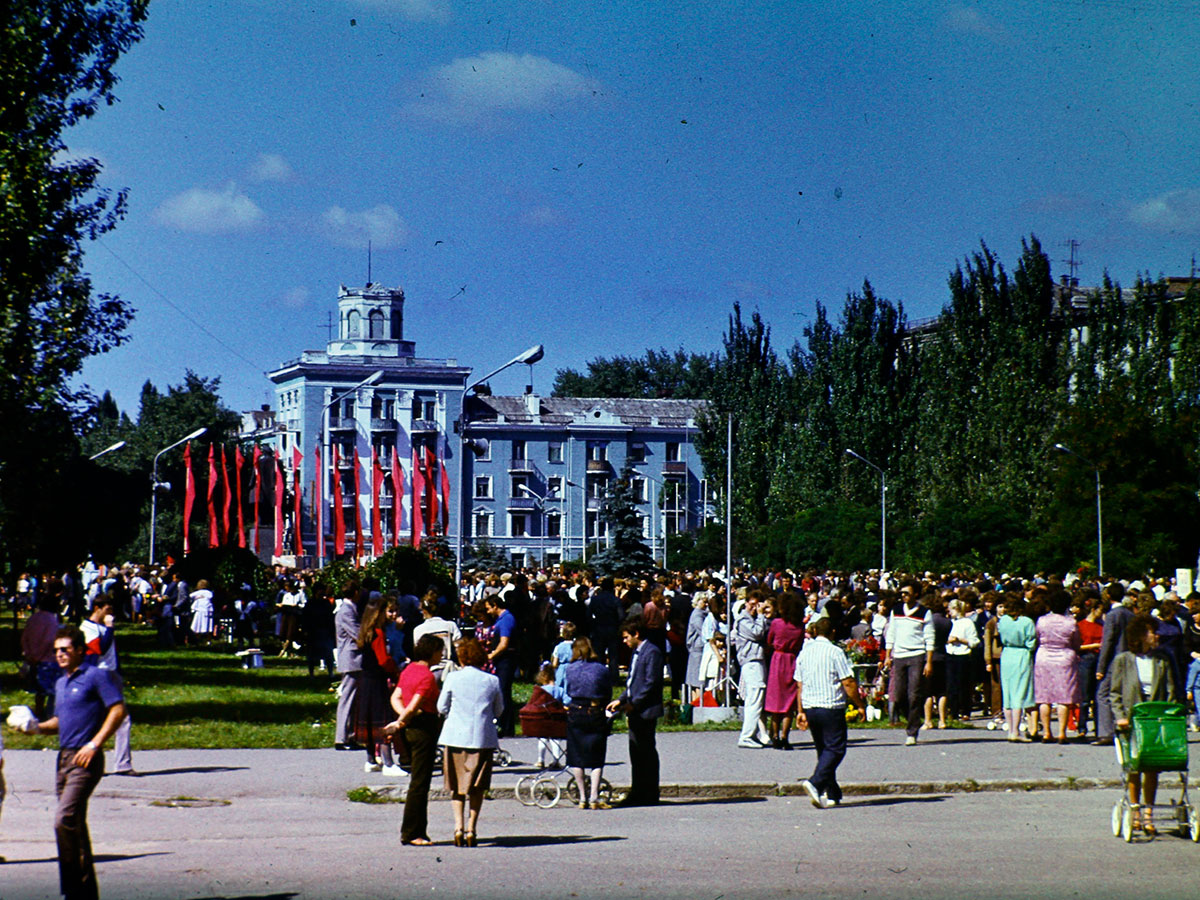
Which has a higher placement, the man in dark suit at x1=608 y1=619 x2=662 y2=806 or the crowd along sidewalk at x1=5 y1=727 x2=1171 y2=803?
the man in dark suit at x1=608 y1=619 x2=662 y2=806

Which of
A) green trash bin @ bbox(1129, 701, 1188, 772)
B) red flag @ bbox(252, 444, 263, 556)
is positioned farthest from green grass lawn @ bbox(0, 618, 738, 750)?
red flag @ bbox(252, 444, 263, 556)

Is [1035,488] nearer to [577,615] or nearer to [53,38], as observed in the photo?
[577,615]

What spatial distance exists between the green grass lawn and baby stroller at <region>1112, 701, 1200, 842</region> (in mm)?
8448

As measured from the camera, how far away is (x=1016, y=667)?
760 inches

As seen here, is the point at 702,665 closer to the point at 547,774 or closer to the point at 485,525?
the point at 547,774

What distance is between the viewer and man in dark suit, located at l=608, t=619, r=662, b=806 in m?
14.2

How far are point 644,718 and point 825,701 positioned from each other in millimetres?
1538

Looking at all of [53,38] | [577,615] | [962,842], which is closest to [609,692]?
[962,842]

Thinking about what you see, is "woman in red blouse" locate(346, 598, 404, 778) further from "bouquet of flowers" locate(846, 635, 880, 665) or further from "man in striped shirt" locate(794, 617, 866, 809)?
"bouquet of flowers" locate(846, 635, 880, 665)

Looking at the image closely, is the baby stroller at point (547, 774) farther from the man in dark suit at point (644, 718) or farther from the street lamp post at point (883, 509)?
the street lamp post at point (883, 509)

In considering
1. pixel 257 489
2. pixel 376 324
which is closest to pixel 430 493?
pixel 257 489

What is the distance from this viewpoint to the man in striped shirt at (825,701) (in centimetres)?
1374

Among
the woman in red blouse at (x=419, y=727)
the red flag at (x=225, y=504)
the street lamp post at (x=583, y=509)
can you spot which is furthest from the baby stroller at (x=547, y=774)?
the street lamp post at (x=583, y=509)

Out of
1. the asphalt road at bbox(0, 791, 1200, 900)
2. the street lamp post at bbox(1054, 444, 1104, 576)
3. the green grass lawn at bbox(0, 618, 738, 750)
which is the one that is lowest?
the asphalt road at bbox(0, 791, 1200, 900)
